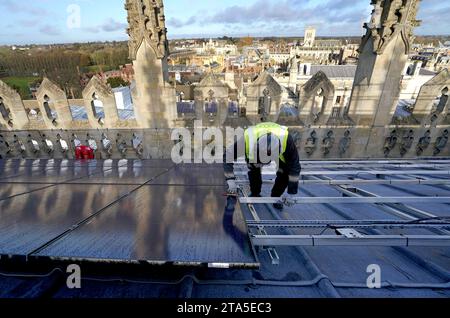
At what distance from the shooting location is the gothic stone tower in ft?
21.9

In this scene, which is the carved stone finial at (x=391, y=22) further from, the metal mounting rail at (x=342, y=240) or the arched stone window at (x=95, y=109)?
the arched stone window at (x=95, y=109)

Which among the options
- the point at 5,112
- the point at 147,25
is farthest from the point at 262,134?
the point at 5,112

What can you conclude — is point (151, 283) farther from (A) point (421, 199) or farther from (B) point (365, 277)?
(A) point (421, 199)

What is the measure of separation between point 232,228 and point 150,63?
22.4 ft

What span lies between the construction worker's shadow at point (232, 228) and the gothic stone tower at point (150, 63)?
5.92 meters

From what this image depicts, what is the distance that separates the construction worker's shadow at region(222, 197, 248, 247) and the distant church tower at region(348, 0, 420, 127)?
6938 millimetres

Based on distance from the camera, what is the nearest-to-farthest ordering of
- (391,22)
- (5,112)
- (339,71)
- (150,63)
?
(391,22), (150,63), (5,112), (339,71)

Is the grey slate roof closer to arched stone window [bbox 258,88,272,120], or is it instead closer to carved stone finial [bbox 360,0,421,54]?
carved stone finial [bbox 360,0,421,54]

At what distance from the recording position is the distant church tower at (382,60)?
20.9ft

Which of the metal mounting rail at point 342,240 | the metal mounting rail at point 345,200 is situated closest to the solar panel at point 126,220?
the metal mounting rail at point 342,240

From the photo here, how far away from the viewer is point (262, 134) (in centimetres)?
414

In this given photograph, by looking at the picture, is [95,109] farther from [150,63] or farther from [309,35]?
[309,35]

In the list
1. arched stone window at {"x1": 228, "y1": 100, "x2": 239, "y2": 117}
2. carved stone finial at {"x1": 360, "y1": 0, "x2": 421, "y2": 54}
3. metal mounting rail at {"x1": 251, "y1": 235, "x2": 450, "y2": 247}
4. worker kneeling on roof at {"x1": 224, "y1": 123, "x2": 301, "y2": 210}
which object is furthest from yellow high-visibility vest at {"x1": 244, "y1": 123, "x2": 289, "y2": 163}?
carved stone finial at {"x1": 360, "y1": 0, "x2": 421, "y2": 54}

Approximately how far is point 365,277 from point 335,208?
6.18ft
